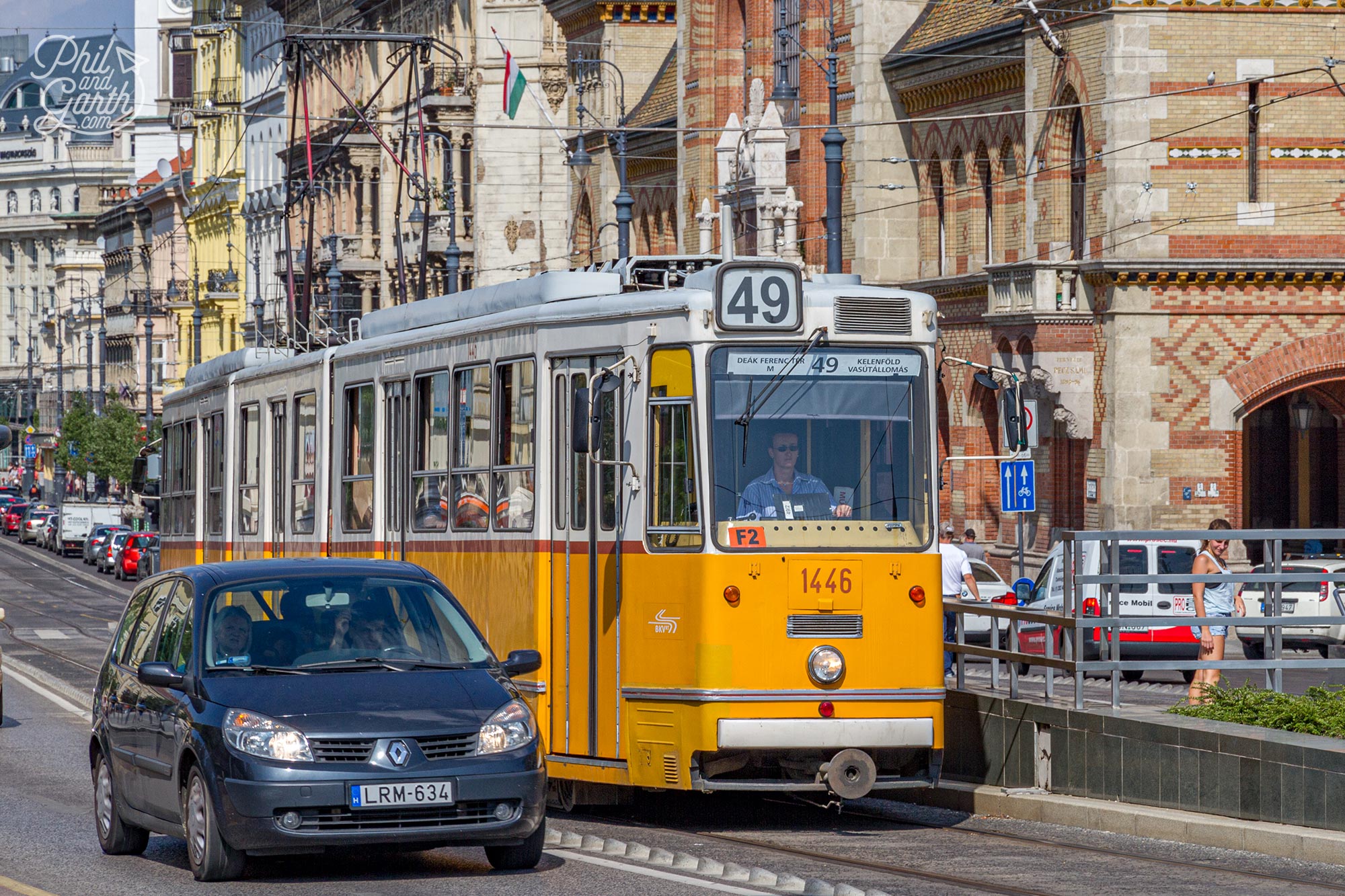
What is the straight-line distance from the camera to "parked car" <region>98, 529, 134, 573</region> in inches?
2778

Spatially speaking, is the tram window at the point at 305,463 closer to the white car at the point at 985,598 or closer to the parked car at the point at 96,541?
the white car at the point at 985,598

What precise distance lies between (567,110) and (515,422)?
53.4 meters

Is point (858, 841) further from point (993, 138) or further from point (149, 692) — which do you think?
point (993, 138)

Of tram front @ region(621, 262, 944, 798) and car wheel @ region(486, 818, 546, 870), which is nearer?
car wheel @ region(486, 818, 546, 870)

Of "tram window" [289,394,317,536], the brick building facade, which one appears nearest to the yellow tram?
"tram window" [289,394,317,536]

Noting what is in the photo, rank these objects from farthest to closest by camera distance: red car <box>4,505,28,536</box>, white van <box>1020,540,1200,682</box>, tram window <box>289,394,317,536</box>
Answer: red car <box>4,505,28,536</box>
tram window <box>289,394,317,536</box>
white van <box>1020,540,1200,682</box>

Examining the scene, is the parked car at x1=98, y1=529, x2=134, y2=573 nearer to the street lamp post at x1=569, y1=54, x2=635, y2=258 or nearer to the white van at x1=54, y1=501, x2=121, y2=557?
the white van at x1=54, y1=501, x2=121, y2=557

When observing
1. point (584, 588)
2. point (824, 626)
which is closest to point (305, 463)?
point (584, 588)

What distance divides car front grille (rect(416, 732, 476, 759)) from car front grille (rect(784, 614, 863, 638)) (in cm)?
318

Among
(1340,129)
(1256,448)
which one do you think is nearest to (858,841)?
(1340,129)

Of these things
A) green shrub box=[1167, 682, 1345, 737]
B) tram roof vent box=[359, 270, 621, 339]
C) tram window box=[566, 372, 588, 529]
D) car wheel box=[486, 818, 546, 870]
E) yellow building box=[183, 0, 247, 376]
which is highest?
yellow building box=[183, 0, 247, 376]

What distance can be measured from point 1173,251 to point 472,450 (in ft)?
77.4

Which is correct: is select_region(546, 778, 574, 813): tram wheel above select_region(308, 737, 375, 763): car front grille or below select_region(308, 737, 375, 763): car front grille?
below

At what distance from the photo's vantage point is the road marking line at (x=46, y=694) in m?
26.0
